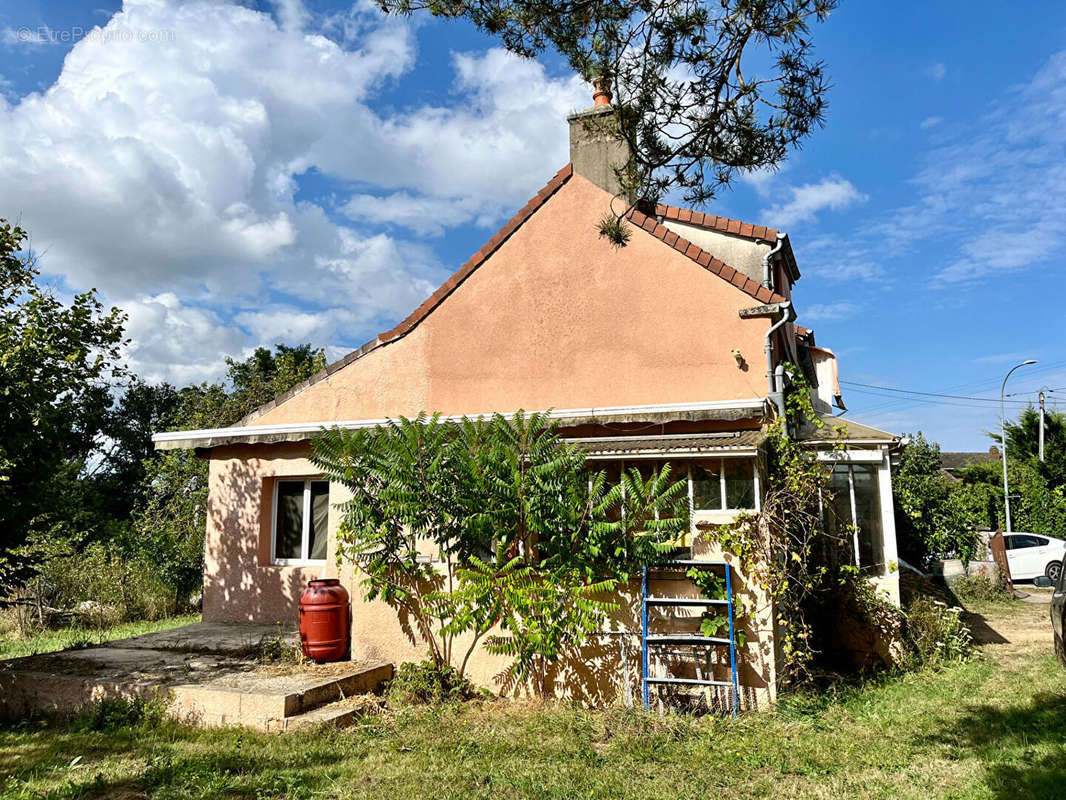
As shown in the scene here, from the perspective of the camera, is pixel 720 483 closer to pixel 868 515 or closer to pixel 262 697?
pixel 868 515

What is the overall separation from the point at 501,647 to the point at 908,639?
19.1 ft

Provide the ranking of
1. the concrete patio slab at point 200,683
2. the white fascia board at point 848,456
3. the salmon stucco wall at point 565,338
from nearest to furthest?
the concrete patio slab at point 200,683 → the white fascia board at point 848,456 → the salmon stucco wall at point 565,338

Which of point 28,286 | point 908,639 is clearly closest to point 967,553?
point 908,639

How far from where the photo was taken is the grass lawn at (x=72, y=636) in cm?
1201

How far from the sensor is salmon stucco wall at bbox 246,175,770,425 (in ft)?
35.5

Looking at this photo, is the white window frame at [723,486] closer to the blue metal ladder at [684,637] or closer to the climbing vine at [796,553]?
the climbing vine at [796,553]

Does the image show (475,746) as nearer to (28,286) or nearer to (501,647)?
(501,647)

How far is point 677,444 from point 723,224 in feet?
18.9

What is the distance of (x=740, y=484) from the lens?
8453 mm

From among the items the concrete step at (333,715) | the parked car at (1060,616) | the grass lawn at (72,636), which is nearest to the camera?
the parked car at (1060,616)

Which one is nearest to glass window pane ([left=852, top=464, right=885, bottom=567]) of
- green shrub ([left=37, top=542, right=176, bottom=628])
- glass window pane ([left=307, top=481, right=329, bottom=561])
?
glass window pane ([left=307, top=481, right=329, bottom=561])

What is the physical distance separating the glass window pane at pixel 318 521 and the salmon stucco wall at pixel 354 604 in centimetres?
35

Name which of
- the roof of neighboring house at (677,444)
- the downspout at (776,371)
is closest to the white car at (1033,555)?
the downspout at (776,371)

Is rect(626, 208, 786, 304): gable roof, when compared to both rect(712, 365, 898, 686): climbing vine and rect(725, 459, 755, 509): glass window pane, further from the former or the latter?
rect(725, 459, 755, 509): glass window pane
